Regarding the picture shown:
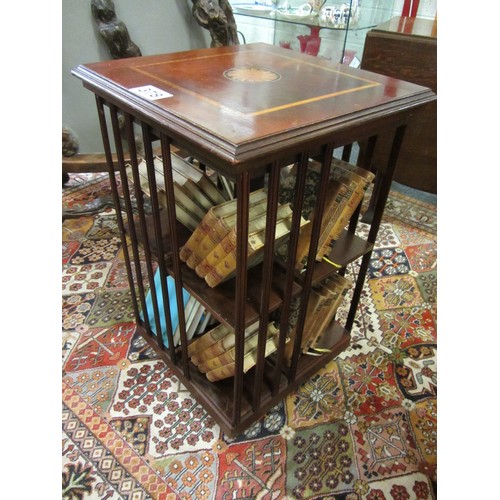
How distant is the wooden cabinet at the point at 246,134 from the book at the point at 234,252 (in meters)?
0.02

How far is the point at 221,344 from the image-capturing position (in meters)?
1.02

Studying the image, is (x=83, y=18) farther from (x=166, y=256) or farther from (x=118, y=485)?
(x=118, y=485)

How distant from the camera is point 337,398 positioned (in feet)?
4.01

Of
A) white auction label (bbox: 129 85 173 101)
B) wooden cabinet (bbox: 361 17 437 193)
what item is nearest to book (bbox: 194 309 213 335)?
white auction label (bbox: 129 85 173 101)

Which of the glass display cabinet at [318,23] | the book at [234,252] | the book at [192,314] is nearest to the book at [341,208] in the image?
the book at [234,252]

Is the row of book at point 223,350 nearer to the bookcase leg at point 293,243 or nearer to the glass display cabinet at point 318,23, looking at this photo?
the bookcase leg at point 293,243

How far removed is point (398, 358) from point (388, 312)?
0.22 metres

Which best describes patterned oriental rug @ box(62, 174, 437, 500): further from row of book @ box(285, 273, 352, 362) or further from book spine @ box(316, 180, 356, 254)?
book spine @ box(316, 180, 356, 254)

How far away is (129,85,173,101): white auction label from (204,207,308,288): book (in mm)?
292

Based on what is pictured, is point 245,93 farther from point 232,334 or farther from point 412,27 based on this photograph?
point 412,27

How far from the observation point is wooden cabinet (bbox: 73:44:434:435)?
66 cm

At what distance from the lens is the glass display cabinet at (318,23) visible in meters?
2.02

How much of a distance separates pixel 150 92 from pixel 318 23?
1.69 meters

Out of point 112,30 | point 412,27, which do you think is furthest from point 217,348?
point 412,27
